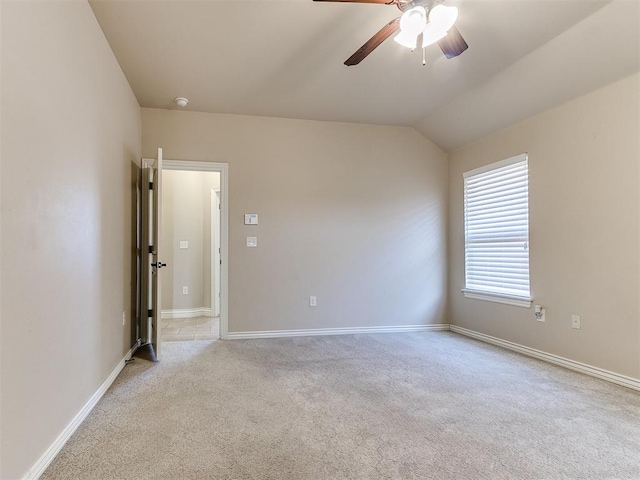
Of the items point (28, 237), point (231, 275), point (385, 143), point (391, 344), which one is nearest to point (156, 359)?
point (231, 275)

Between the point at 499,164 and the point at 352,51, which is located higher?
the point at 352,51

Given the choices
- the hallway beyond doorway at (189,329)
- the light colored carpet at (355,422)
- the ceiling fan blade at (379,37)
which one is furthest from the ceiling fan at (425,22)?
the hallway beyond doorway at (189,329)

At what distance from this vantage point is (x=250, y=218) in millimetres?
4188

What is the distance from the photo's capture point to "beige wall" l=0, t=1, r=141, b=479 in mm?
1413

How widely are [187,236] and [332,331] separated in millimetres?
2659

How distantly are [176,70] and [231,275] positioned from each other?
212cm

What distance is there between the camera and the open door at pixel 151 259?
3.29m

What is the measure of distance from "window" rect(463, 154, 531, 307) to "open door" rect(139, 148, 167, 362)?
11.1 feet

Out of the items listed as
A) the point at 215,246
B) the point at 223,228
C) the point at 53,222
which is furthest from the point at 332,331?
the point at 53,222

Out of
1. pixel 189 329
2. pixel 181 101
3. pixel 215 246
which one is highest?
pixel 181 101

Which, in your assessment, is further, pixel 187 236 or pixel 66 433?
pixel 187 236

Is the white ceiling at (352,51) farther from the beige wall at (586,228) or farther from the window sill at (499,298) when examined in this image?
the window sill at (499,298)

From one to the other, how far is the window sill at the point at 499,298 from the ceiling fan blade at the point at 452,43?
245cm

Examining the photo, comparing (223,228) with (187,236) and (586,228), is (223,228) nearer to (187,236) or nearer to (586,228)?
(187,236)
